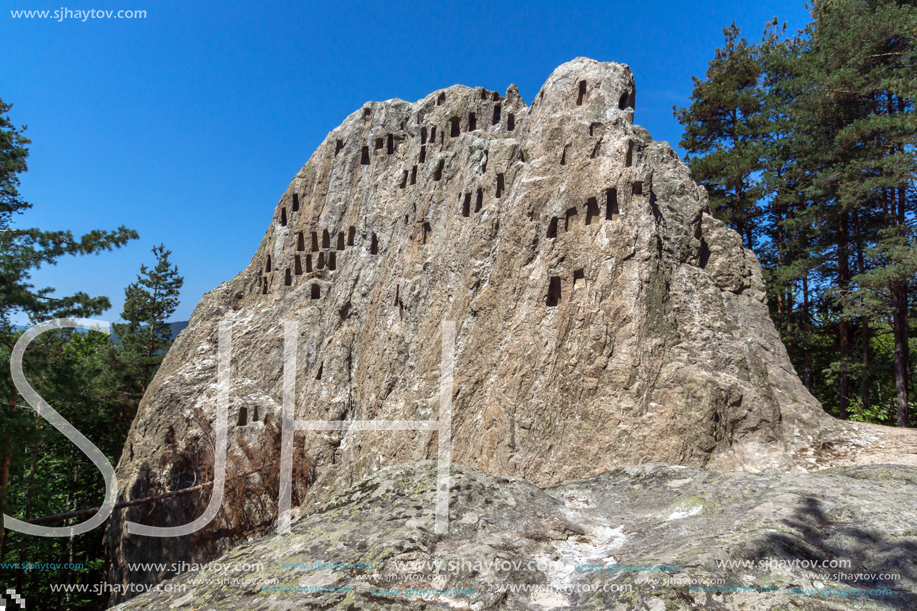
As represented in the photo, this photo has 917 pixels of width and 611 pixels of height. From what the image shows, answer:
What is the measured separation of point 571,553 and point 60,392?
13080mm

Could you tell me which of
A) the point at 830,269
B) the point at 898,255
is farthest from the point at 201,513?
the point at 830,269

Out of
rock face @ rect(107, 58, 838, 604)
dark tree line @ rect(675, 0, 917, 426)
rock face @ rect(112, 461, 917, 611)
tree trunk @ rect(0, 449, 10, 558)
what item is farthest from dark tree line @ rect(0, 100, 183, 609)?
dark tree line @ rect(675, 0, 917, 426)

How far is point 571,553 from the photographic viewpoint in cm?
378

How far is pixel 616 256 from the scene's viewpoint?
1112 centimetres

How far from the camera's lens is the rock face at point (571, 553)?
2.97 meters

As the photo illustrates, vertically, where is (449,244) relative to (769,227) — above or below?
below

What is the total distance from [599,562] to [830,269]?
20.8 m

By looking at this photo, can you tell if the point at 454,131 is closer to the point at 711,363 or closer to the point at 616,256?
the point at 616,256

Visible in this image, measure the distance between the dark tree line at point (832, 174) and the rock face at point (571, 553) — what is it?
13.8 metres
